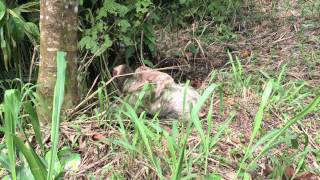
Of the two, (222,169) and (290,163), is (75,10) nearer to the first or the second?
(222,169)

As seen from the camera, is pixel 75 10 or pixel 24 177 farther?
pixel 75 10

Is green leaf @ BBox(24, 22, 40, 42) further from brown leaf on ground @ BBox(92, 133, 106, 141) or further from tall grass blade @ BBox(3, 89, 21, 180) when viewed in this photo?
tall grass blade @ BBox(3, 89, 21, 180)

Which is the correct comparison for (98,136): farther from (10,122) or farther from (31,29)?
(31,29)

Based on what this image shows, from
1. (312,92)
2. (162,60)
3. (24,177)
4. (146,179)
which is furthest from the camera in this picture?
(162,60)

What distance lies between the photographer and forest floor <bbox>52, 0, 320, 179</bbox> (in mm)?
1977

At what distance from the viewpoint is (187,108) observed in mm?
2596

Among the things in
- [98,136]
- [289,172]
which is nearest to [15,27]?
[98,136]

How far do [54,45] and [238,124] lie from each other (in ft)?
3.28

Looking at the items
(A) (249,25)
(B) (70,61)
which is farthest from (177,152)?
(A) (249,25)

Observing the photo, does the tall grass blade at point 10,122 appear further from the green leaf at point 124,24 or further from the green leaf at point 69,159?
the green leaf at point 124,24

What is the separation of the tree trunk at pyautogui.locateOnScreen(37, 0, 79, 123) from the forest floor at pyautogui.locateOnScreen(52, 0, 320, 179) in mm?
152

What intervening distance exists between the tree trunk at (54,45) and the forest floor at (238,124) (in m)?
0.15

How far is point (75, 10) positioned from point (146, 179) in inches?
37.7

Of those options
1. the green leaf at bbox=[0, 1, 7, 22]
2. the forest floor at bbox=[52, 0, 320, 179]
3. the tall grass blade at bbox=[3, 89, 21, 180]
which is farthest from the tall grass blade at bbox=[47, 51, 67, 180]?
the green leaf at bbox=[0, 1, 7, 22]
